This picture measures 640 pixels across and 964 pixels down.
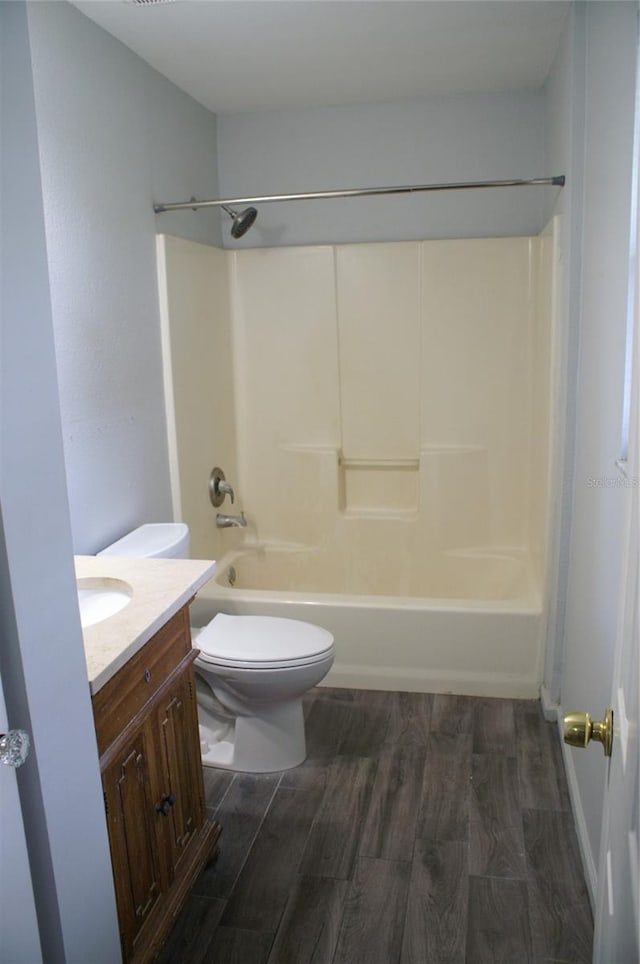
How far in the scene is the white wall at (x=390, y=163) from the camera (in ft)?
10.8

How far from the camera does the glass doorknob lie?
1.08 meters

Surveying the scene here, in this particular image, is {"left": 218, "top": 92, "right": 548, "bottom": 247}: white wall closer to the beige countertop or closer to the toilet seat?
the toilet seat

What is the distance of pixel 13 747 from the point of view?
3.57 feet

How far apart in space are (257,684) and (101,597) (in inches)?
24.6

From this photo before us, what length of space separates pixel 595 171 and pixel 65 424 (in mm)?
1669

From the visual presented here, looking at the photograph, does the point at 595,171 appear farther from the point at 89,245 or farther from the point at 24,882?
the point at 24,882

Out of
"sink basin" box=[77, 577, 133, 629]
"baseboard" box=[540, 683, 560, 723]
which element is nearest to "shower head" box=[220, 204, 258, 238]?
"sink basin" box=[77, 577, 133, 629]

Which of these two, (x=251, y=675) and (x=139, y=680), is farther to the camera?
(x=251, y=675)

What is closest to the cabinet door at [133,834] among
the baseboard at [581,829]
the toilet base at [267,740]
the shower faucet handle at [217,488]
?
the toilet base at [267,740]

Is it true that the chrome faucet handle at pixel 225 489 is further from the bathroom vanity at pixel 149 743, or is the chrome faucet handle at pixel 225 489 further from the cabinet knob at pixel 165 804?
the cabinet knob at pixel 165 804

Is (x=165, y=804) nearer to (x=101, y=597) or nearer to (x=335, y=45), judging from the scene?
(x=101, y=597)

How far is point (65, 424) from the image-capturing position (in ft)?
7.52

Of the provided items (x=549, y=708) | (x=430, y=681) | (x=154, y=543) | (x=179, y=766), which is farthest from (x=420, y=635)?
(x=179, y=766)

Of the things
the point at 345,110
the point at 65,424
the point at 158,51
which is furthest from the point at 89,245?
the point at 345,110
